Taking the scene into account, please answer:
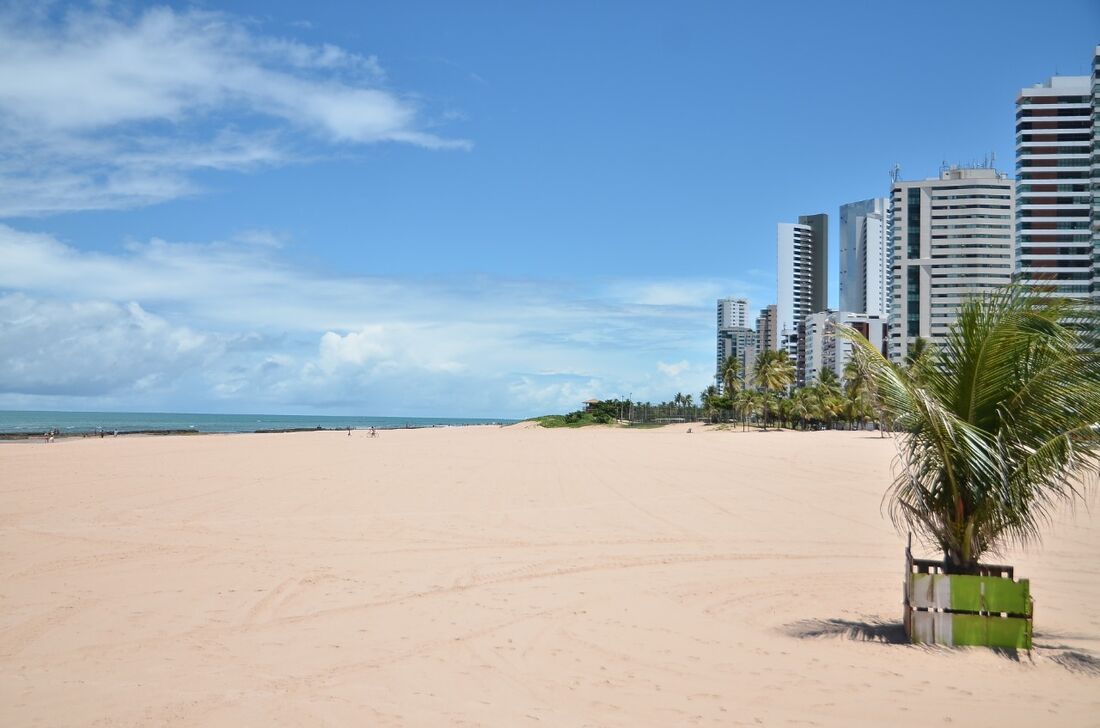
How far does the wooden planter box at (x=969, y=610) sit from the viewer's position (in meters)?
7.22

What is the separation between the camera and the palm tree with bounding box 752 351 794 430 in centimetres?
10006

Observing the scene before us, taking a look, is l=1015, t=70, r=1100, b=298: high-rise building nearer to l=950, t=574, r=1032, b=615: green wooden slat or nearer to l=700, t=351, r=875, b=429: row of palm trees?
l=700, t=351, r=875, b=429: row of palm trees

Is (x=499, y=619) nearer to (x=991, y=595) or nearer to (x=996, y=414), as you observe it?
(x=991, y=595)

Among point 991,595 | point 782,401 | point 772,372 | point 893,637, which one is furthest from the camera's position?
point 772,372

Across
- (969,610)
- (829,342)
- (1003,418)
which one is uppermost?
(829,342)

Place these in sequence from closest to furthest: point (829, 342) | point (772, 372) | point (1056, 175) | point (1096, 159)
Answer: point (772, 372) → point (1096, 159) → point (1056, 175) → point (829, 342)

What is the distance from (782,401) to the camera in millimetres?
97938

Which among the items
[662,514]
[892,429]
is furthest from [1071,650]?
[662,514]

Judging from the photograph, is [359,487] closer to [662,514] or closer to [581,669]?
[662,514]

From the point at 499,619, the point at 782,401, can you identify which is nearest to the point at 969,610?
the point at 499,619

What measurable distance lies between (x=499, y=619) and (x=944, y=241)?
→ 467 feet

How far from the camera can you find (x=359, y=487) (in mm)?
20578

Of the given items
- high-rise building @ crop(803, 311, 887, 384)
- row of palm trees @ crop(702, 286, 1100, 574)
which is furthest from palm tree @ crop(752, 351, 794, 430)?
row of palm trees @ crop(702, 286, 1100, 574)

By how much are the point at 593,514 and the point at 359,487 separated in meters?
7.15
